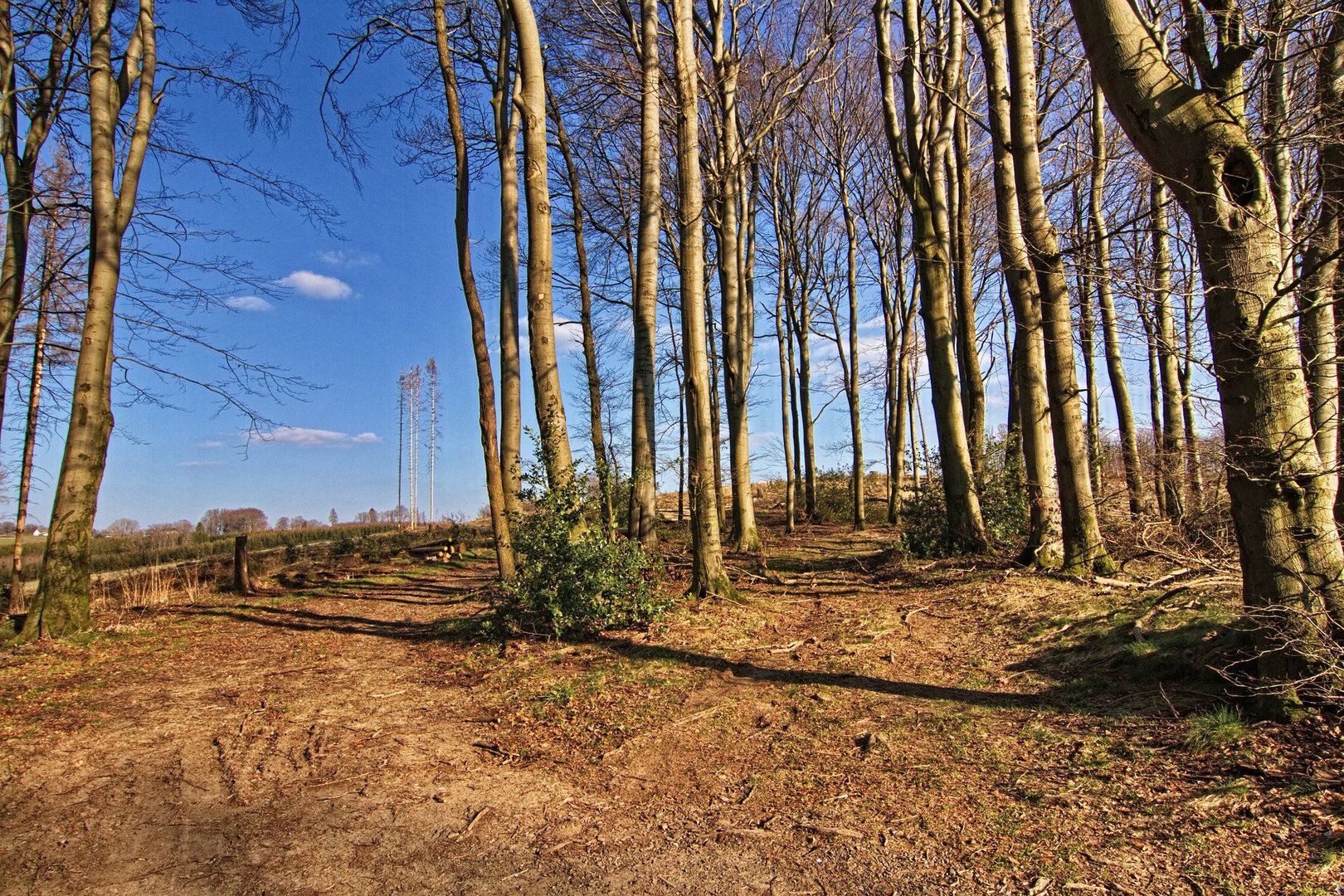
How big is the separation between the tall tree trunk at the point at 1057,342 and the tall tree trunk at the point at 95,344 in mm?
10188

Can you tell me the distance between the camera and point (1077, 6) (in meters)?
3.88

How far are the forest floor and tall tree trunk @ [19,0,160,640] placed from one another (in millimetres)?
651

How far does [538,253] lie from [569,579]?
367 centimetres

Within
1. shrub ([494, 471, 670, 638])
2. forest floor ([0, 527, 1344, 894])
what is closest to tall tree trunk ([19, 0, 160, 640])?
forest floor ([0, 527, 1344, 894])

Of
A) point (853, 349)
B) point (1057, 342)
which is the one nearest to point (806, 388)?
point (853, 349)

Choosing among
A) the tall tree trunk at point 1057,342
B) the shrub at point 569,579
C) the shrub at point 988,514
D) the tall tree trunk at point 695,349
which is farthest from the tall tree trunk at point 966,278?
the shrub at point 569,579

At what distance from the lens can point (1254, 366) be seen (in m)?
3.42

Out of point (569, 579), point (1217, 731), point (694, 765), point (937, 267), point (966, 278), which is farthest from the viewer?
point (966, 278)

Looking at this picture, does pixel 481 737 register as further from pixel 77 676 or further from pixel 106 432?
pixel 106 432

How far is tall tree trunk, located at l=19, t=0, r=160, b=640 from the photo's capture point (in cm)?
701

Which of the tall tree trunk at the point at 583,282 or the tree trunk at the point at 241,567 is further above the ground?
the tall tree trunk at the point at 583,282

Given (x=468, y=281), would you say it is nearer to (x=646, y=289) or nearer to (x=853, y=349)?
(x=646, y=289)

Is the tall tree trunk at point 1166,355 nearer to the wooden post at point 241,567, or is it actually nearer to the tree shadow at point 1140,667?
the tree shadow at point 1140,667

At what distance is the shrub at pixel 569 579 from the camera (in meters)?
6.54
